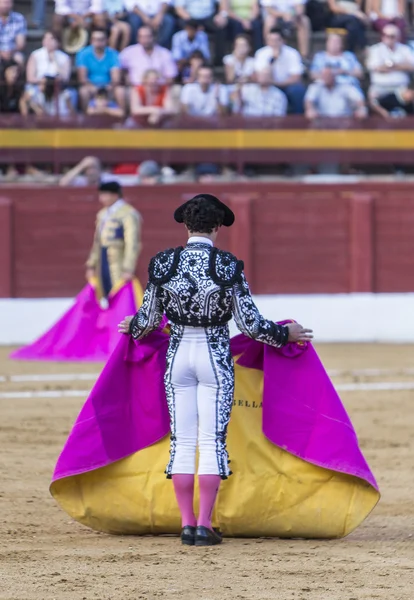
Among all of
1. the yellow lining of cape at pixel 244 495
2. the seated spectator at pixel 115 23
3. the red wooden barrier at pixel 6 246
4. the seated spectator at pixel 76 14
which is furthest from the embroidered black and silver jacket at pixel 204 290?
the seated spectator at pixel 76 14

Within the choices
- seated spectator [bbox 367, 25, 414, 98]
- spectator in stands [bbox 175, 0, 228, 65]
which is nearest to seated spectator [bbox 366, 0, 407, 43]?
seated spectator [bbox 367, 25, 414, 98]

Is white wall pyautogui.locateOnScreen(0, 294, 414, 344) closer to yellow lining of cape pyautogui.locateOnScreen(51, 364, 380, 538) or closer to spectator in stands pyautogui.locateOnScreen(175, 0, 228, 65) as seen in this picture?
spectator in stands pyautogui.locateOnScreen(175, 0, 228, 65)

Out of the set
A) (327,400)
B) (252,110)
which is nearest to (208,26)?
(252,110)

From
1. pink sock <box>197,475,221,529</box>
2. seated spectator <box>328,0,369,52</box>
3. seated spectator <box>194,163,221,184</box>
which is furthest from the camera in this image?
seated spectator <box>328,0,369,52</box>

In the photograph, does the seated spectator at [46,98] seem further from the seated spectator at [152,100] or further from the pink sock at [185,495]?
the pink sock at [185,495]

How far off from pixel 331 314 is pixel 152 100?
2500 millimetres

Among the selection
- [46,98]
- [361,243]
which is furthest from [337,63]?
[46,98]

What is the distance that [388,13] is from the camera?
43.7ft

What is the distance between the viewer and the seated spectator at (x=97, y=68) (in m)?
11.8

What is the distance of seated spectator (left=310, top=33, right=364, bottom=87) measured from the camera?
12094 mm

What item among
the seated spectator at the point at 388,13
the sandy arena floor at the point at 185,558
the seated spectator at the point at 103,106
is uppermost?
the seated spectator at the point at 388,13

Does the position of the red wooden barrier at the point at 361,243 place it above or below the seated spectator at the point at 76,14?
below

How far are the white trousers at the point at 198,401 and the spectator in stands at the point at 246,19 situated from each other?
28.6ft

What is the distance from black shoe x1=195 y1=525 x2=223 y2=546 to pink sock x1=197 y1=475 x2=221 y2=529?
17 millimetres
